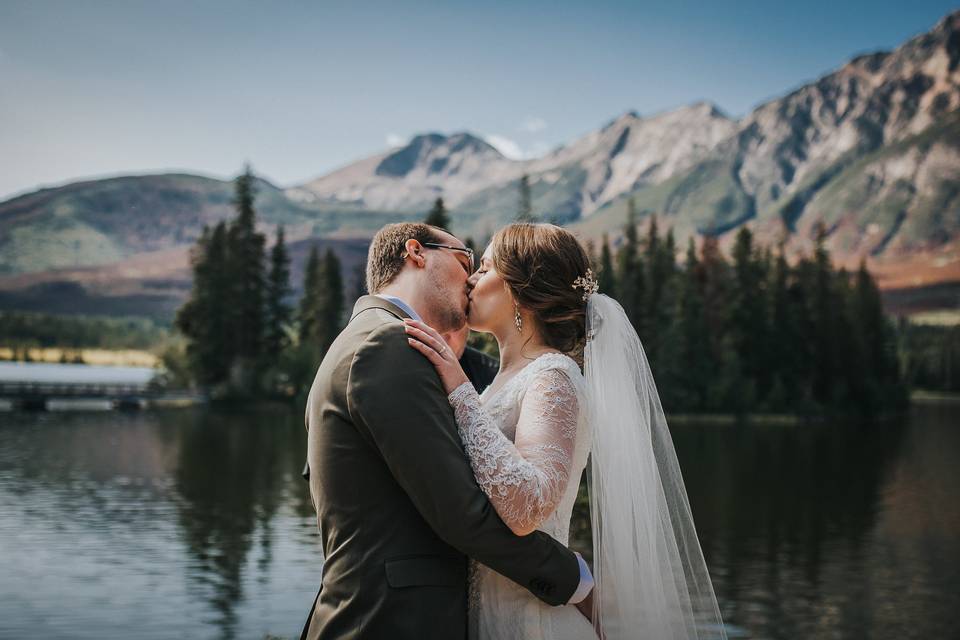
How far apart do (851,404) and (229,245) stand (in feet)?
161

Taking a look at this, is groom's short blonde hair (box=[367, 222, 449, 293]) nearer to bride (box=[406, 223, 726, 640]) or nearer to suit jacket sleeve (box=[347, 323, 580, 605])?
bride (box=[406, 223, 726, 640])

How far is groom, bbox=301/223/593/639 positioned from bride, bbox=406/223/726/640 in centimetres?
10

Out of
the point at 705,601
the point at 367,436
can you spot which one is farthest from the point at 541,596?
the point at 705,601

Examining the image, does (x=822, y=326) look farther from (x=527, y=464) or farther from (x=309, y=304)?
(x=527, y=464)

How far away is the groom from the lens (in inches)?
108

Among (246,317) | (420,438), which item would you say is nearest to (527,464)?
(420,438)

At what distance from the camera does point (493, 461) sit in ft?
9.40

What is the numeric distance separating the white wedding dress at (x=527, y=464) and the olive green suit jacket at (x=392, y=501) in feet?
0.22

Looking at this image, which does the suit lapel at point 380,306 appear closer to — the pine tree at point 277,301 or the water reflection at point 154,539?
the water reflection at point 154,539

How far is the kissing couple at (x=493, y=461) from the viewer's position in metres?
2.77

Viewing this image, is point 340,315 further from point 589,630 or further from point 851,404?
point 589,630

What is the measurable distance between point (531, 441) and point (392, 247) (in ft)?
2.86

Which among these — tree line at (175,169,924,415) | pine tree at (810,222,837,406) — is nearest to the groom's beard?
tree line at (175,169,924,415)

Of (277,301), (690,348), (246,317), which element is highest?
(277,301)
